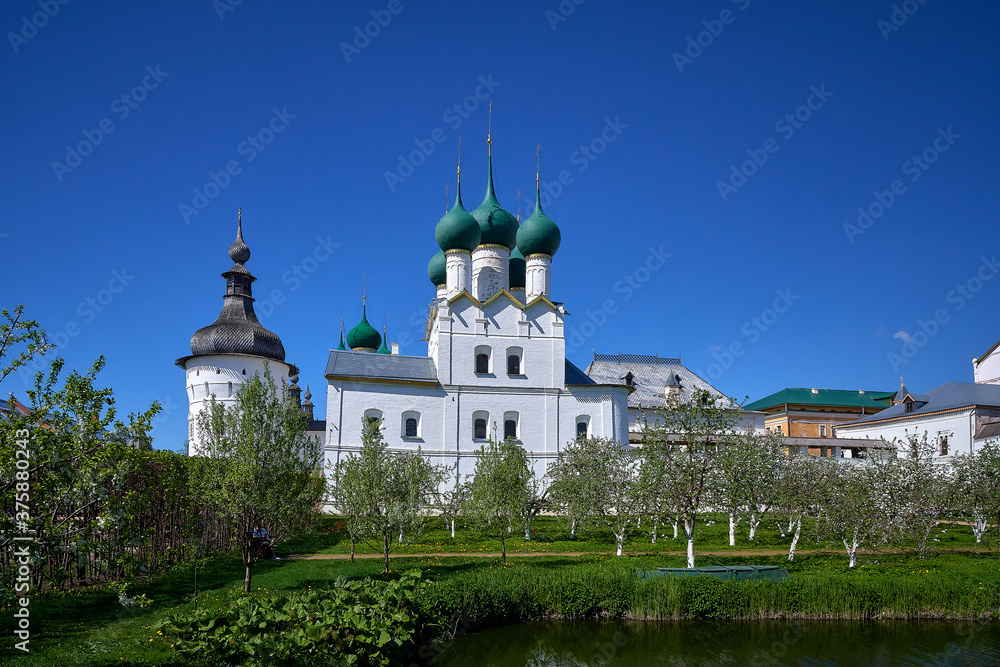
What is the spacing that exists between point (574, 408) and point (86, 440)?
2917 centimetres

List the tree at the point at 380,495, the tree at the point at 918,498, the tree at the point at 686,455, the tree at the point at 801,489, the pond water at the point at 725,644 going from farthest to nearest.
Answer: the tree at the point at 801,489 → the tree at the point at 918,498 → the tree at the point at 686,455 → the tree at the point at 380,495 → the pond water at the point at 725,644

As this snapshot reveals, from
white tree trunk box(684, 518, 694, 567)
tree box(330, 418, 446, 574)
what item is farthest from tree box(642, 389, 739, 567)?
tree box(330, 418, 446, 574)

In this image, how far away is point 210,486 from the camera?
1350cm

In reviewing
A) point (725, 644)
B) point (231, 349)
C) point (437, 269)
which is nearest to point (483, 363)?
point (437, 269)

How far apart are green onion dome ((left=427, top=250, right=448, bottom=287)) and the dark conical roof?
1048 cm

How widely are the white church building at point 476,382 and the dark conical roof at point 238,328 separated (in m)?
4.20

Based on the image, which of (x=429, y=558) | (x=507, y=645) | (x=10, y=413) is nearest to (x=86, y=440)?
(x=10, y=413)

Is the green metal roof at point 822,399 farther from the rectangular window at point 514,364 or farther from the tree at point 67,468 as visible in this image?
the tree at point 67,468

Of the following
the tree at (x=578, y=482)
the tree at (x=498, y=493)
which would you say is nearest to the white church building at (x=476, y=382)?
the tree at (x=578, y=482)

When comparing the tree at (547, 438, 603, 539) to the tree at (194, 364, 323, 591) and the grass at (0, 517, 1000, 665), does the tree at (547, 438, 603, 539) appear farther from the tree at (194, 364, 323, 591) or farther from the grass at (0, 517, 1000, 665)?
the tree at (194, 364, 323, 591)

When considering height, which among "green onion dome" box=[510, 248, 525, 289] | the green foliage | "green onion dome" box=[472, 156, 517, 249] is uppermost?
"green onion dome" box=[472, 156, 517, 249]

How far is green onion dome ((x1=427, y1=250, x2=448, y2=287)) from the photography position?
4169 centimetres

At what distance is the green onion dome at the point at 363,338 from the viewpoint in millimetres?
47844

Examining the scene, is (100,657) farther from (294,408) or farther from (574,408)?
(574,408)
